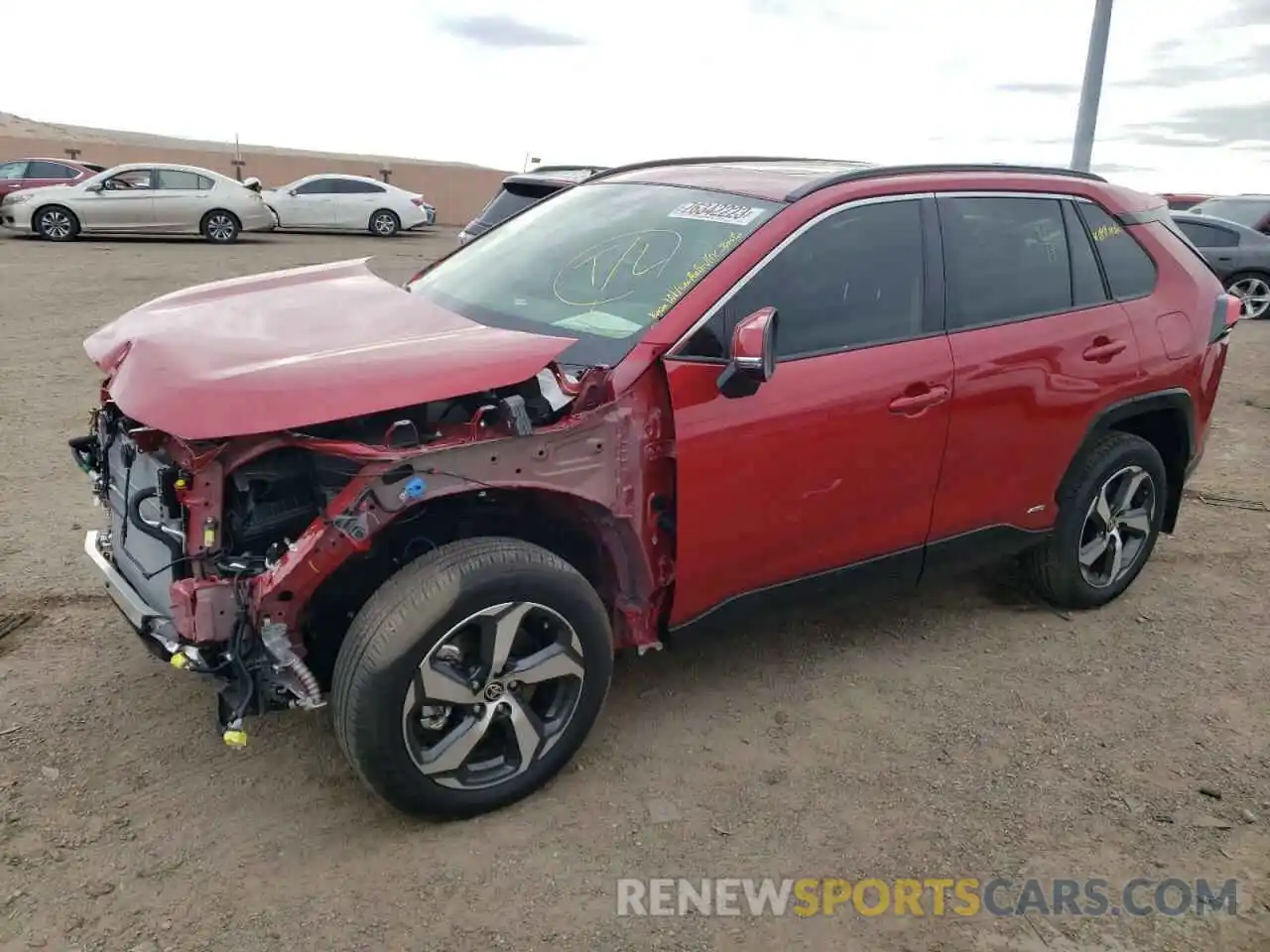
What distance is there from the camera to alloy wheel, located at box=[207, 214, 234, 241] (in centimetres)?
1909

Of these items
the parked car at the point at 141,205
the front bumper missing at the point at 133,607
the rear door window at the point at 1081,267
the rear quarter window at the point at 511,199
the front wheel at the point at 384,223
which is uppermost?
the rear door window at the point at 1081,267

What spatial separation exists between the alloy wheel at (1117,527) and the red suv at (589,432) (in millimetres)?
100

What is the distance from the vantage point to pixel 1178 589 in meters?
4.89

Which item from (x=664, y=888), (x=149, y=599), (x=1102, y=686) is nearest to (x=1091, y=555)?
(x=1102, y=686)

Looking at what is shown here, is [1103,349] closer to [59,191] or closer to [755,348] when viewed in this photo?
[755,348]

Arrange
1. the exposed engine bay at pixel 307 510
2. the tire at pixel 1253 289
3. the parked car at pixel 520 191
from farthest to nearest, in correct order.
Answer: the tire at pixel 1253 289 < the parked car at pixel 520 191 < the exposed engine bay at pixel 307 510

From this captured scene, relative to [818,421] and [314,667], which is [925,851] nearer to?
[818,421]

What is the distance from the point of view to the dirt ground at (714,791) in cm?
266

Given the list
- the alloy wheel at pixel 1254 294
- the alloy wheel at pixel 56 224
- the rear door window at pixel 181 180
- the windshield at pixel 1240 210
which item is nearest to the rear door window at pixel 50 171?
the alloy wheel at pixel 56 224

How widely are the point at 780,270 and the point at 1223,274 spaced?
1254 cm

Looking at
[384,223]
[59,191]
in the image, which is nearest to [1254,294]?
[384,223]

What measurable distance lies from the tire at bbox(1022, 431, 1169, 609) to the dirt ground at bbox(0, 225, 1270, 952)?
0.14 metres

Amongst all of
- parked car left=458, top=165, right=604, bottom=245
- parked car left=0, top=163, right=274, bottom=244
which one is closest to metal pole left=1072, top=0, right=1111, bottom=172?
parked car left=458, top=165, right=604, bottom=245

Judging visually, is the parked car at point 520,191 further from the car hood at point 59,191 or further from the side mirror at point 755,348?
the car hood at point 59,191
